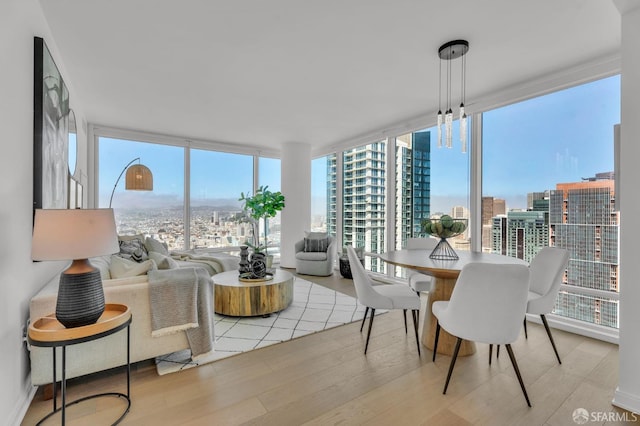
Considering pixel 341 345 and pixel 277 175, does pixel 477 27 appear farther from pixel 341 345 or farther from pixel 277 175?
pixel 277 175

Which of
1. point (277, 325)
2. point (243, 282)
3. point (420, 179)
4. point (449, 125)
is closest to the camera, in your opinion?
point (449, 125)

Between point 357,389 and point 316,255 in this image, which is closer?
point 357,389

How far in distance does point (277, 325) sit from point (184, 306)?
116 centimetres

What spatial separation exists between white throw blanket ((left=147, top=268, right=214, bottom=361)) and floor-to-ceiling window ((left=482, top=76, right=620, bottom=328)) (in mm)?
3384

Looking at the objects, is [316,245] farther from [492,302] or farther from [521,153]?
[492,302]

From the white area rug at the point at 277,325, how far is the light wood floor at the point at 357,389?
12 cm

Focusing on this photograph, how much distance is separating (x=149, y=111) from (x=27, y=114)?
8.71 feet

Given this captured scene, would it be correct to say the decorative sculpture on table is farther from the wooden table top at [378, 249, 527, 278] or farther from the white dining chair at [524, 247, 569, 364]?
the white dining chair at [524, 247, 569, 364]

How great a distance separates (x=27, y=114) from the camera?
1.85 meters

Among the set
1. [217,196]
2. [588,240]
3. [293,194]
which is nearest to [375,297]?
[588,240]

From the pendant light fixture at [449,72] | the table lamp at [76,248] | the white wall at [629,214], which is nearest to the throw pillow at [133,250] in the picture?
the table lamp at [76,248]

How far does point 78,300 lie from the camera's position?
1.55 m

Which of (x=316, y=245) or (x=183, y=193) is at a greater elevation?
(x=183, y=193)

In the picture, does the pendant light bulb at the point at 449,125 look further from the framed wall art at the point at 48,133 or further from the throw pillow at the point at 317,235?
the throw pillow at the point at 317,235
